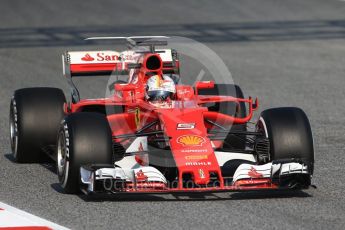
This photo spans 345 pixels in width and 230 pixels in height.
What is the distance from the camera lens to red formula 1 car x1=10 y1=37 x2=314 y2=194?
10992 millimetres

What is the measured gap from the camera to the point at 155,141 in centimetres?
1177

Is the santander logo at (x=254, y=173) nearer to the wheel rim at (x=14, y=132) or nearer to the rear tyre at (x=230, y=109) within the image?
the rear tyre at (x=230, y=109)

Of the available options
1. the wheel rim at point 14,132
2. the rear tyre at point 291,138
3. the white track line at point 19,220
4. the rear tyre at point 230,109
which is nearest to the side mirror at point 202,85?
the rear tyre at point 230,109

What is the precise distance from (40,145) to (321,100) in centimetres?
702

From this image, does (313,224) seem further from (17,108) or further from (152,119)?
(17,108)

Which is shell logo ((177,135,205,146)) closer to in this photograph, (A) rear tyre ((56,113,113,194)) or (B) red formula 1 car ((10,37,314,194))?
(B) red formula 1 car ((10,37,314,194))

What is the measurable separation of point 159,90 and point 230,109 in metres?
1.36

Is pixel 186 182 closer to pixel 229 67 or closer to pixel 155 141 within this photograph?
pixel 155 141

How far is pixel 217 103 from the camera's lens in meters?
13.4

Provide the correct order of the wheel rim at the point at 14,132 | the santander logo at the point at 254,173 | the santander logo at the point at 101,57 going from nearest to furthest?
the santander logo at the point at 254,173 → the wheel rim at the point at 14,132 → the santander logo at the point at 101,57

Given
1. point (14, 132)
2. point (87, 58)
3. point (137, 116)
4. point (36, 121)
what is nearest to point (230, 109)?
point (137, 116)

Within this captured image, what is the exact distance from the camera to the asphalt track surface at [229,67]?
1047cm

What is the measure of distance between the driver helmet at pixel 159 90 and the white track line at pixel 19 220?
2278 mm

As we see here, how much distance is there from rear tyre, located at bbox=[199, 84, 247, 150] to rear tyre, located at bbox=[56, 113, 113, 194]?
2.20 meters
